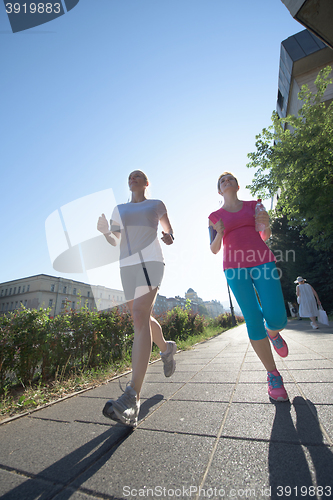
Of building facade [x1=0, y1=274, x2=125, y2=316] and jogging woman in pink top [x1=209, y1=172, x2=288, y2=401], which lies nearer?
jogging woman in pink top [x1=209, y1=172, x2=288, y2=401]

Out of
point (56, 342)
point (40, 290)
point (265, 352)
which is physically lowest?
point (265, 352)

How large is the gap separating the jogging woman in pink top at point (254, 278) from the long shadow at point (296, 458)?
446 millimetres

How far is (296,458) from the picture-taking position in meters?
1.15

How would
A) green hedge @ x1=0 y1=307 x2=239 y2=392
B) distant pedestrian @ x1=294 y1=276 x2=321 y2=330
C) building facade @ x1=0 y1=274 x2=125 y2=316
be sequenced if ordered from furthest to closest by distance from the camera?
1. building facade @ x1=0 y1=274 x2=125 y2=316
2. distant pedestrian @ x1=294 y1=276 x2=321 y2=330
3. green hedge @ x1=0 y1=307 x2=239 y2=392

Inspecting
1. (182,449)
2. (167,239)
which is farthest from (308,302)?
(182,449)

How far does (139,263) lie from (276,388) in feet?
5.02

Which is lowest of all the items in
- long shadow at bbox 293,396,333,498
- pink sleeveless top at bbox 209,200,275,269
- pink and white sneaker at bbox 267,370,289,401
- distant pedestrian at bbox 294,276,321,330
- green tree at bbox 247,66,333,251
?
long shadow at bbox 293,396,333,498

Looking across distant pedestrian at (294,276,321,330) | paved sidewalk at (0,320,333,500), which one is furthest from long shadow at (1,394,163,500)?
distant pedestrian at (294,276,321,330)

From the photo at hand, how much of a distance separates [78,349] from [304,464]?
11.6 ft

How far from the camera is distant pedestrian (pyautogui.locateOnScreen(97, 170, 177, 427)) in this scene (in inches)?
73.4

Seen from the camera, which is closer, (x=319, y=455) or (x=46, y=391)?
(x=319, y=455)

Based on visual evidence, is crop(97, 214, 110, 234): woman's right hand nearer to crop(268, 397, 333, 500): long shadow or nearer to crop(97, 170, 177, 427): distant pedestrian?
crop(97, 170, 177, 427): distant pedestrian

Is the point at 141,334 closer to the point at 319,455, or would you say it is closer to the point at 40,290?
the point at 319,455

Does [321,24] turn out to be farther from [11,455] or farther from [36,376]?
[36,376]
